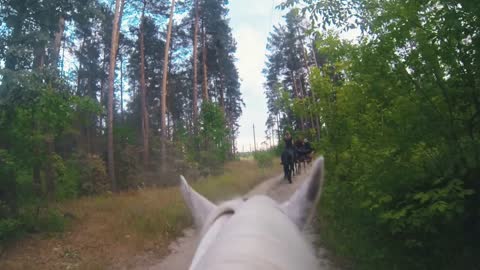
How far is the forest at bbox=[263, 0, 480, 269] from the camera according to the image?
301cm

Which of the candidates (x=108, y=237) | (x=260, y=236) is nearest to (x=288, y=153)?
(x=108, y=237)

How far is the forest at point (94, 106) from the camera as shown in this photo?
27.0 ft

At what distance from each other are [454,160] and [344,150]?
157 cm

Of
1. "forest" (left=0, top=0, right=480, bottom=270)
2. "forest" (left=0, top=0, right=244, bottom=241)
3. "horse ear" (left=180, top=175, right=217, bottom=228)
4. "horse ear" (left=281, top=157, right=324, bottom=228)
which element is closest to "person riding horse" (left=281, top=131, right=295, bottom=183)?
"forest" (left=0, top=0, right=480, bottom=270)

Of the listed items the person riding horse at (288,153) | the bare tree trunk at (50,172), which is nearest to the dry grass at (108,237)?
the bare tree trunk at (50,172)

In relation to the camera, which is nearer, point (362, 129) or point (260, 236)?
point (260, 236)

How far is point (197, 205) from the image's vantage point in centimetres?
148

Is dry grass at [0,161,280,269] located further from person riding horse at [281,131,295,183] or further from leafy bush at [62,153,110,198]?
leafy bush at [62,153,110,198]

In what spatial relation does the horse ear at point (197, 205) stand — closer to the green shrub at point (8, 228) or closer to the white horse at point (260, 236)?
the white horse at point (260, 236)

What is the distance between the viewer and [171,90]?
31.6 meters

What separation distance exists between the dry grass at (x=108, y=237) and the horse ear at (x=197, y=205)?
15.6 ft

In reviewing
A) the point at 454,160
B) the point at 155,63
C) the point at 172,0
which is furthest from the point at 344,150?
the point at 155,63

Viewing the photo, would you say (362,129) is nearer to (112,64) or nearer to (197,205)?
(197,205)

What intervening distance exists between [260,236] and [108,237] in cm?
889
